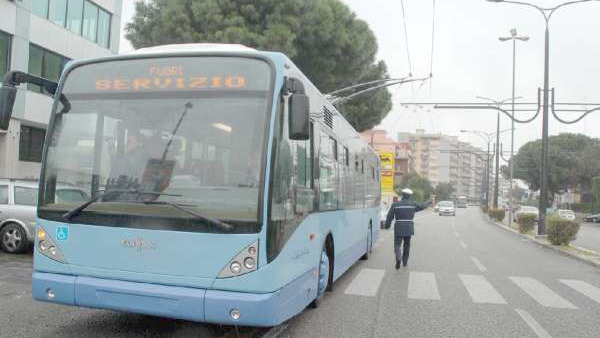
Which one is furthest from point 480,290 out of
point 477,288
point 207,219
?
point 207,219

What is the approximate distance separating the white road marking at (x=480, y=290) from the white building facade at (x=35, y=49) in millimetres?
16009

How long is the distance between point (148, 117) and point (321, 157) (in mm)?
2329

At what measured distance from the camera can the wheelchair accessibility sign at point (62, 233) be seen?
16.6 ft

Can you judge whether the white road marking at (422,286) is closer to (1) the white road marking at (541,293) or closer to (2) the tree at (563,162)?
(1) the white road marking at (541,293)

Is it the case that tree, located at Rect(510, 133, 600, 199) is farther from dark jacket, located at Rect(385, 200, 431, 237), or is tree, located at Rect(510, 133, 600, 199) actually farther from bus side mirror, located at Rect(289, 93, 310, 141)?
bus side mirror, located at Rect(289, 93, 310, 141)

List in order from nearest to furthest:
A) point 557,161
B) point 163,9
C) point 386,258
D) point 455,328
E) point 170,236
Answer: point 170,236 < point 455,328 < point 386,258 < point 163,9 < point 557,161

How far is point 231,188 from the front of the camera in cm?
480

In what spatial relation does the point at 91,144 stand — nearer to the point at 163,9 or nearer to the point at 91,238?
the point at 91,238

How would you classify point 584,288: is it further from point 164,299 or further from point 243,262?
point 164,299

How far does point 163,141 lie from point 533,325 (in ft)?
15.8

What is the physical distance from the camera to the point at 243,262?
15.3 ft

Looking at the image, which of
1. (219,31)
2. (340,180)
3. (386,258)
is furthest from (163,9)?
(340,180)

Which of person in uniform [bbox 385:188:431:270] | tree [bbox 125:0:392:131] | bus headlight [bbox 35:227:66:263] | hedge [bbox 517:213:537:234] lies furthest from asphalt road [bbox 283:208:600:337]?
hedge [bbox 517:213:537:234]

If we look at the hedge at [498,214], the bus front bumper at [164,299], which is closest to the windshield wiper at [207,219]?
the bus front bumper at [164,299]
